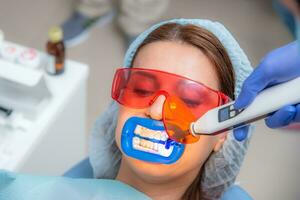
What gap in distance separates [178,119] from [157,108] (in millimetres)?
58

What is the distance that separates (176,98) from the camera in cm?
134

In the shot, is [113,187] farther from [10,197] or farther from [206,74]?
[206,74]

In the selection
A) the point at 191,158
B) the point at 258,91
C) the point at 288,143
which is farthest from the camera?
the point at 288,143

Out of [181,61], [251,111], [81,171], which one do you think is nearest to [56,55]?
[81,171]

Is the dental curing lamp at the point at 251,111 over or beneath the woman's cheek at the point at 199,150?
over

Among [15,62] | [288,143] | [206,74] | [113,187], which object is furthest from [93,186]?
[288,143]

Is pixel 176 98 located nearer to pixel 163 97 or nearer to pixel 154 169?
pixel 163 97

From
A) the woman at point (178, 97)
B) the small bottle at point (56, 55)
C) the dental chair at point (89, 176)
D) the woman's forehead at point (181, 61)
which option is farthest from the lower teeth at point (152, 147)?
the small bottle at point (56, 55)

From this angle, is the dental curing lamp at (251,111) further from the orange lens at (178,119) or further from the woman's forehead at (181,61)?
the woman's forehead at (181,61)

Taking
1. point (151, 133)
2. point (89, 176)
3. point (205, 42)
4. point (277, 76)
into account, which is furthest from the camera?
point (89, 176)

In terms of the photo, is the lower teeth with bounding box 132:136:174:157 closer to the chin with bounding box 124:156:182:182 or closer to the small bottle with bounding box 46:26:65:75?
the chin with bounding box 124:156:182:182

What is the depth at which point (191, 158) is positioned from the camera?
135 cm

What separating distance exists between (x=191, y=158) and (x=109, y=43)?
69.9 inches

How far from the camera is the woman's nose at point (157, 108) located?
1.32 m
